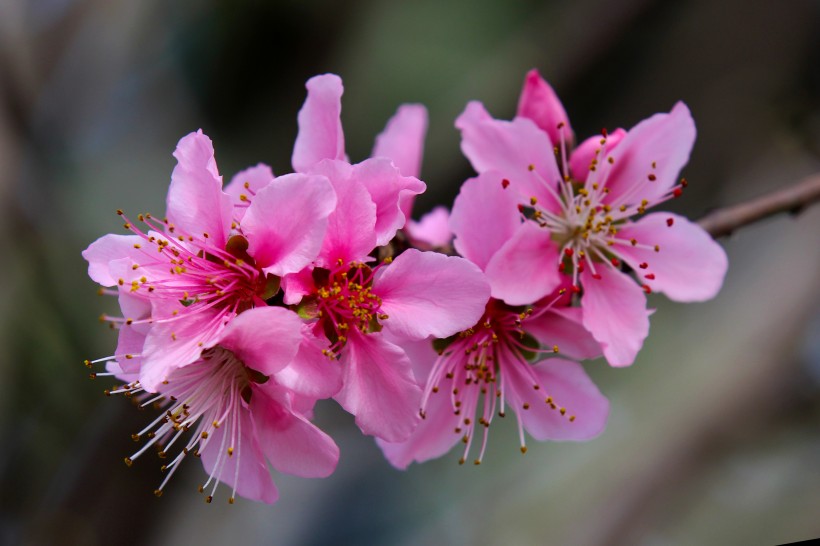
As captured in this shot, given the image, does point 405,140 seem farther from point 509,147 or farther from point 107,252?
point 107,252

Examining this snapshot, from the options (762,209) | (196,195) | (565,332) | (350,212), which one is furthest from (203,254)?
(762,209)

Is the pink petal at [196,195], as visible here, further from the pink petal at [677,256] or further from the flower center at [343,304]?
the pink petal at [677,256]

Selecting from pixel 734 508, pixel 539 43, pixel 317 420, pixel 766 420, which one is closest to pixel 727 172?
pixel 539 43

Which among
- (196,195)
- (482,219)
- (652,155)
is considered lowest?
(652,155)

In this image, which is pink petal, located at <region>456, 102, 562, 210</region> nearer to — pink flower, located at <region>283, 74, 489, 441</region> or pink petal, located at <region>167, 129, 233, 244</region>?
pink flower, located at <region>283, 74, 489, 441</region>

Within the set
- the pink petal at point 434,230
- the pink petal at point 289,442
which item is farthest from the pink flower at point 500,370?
the pink petal at point 434,230

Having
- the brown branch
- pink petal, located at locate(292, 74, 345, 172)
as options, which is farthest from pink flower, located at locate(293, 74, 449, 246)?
the brown branch

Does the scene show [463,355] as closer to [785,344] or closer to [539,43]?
[785,344]
